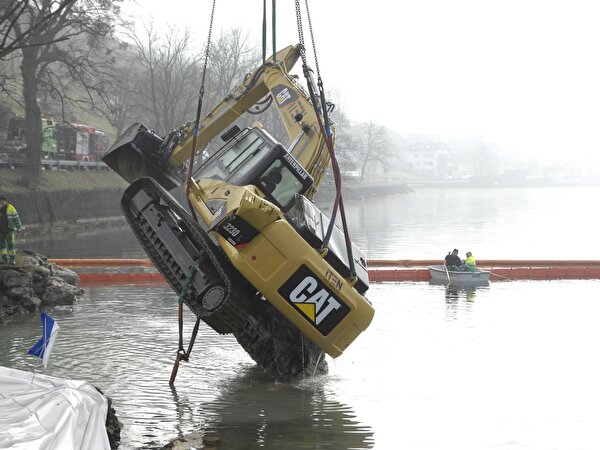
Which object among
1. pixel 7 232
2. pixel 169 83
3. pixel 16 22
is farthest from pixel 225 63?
pixel 7 232

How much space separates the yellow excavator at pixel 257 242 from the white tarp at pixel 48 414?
378 centimetres

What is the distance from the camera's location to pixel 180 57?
241ft

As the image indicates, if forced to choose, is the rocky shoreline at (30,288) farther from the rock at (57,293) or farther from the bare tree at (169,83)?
the bare tree at (169,83)

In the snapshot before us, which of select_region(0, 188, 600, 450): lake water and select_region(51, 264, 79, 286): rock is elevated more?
select_region(51, 264, 79, 286): rock

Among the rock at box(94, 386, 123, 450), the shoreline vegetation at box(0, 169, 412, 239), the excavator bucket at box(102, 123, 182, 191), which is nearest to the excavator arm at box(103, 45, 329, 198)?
the excavator bucket at box(102, 123, 182, 191)

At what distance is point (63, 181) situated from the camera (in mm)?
51875

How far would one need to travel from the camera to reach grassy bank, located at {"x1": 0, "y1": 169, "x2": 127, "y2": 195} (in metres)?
45.8

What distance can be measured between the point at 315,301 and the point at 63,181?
42504 millimetres

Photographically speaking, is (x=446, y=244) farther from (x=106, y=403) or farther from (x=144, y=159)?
(x=106, y=403)

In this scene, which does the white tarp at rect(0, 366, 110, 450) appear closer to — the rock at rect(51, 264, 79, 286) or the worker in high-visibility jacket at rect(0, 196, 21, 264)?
the worker in high-visibility jacket at rect(0, 196, 21, 264)

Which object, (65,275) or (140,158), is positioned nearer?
(140,158)

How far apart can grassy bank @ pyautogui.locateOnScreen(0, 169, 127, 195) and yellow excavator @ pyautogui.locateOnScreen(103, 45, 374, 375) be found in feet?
103

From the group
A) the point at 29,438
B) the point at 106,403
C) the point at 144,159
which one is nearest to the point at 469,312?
the point at 144,159

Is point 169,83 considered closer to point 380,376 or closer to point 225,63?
point 225,63
